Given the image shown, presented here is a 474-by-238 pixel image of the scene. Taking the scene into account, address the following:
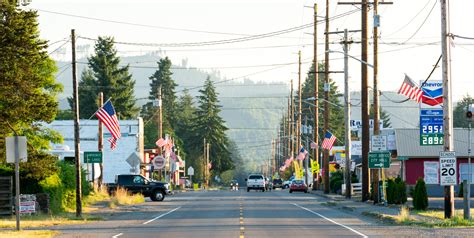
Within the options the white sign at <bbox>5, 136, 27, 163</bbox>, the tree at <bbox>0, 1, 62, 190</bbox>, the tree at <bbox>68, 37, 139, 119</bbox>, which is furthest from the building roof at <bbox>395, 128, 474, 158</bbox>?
the tree at <bbox>68, 37, 139, 119</bbox>

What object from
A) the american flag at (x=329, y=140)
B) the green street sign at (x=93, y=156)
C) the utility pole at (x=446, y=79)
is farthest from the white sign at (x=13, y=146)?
the american flag at (x=329, y=140)

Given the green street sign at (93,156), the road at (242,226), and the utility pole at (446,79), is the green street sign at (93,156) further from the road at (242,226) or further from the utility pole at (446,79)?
the utility pole at (446,79)

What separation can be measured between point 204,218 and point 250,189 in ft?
210

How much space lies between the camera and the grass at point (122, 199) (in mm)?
55797

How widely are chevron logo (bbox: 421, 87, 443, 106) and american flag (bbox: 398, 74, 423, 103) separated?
11.1ft

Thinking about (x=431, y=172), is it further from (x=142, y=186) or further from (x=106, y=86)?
(x=106, y=86)

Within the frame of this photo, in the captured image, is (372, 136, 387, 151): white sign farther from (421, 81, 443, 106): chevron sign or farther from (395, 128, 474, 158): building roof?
(395, 128, 474, 158): building roof

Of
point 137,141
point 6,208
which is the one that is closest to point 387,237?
point 6,208

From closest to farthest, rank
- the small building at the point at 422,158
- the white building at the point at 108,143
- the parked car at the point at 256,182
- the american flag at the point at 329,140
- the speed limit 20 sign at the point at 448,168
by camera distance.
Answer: the speed limit 20 sign at the point at 448,168 < the small building at the point at 422,158 < the american flag at the point at 329,140 < the white building at the point at 108,143 < the parked car at the point at 256,182

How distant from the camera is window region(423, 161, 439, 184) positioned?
234 ft

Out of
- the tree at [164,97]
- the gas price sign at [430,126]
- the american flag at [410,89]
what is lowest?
the gas price sign at [430,126]

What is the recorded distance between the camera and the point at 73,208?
1911 inches

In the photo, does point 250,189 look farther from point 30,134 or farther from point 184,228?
point 184,228

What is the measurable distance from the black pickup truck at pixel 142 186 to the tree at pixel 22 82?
22000 mm
